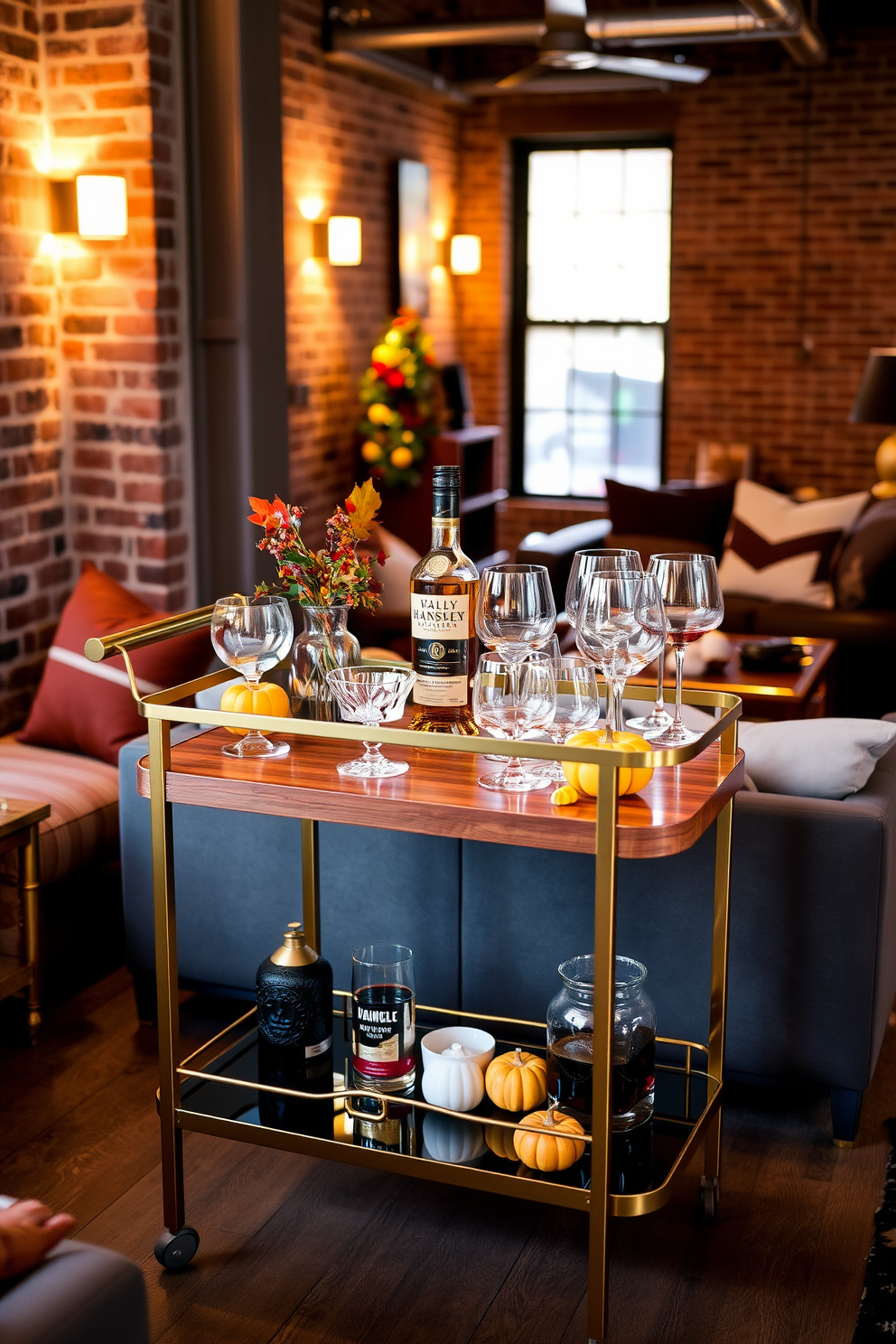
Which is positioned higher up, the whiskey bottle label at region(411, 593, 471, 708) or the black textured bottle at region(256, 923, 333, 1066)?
the whiskey bottle label at region(411, 593, 471, 708)

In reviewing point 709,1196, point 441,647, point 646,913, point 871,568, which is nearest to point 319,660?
point 441,647

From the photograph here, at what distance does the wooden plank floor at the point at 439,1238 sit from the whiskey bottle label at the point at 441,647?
3.09 ft

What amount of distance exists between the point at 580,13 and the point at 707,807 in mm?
3737

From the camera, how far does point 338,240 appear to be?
19.5ft

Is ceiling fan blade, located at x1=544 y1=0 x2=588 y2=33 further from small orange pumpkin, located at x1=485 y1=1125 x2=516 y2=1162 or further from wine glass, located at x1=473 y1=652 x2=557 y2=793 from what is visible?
small orange pumpkin, located at x1=485 y1=1125 x2=516 y2=1162

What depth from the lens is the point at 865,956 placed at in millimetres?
2455

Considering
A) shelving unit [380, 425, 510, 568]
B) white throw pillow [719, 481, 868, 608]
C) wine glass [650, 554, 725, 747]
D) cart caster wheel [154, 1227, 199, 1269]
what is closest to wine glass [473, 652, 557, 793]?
wine glass [650, 554, 725, 747]

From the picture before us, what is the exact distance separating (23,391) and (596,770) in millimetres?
2762

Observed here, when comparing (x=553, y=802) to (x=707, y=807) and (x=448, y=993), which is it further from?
(x=448, y=993)

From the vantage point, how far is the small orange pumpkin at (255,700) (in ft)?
7.04

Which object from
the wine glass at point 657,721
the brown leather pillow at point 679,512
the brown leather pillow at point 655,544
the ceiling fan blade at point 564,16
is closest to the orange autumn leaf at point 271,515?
the wine glass at point 657,721

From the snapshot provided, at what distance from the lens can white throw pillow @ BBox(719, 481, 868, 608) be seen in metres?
5.44

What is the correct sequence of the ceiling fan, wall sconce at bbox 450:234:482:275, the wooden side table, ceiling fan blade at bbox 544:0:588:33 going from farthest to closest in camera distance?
wall sconce at bbox 450:234:482:275 < ceiling fan blade at bbox 544:0:588:33 < the ceiling fan < the wooden side table

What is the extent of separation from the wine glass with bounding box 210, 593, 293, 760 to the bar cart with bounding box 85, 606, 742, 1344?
0.04 metres
